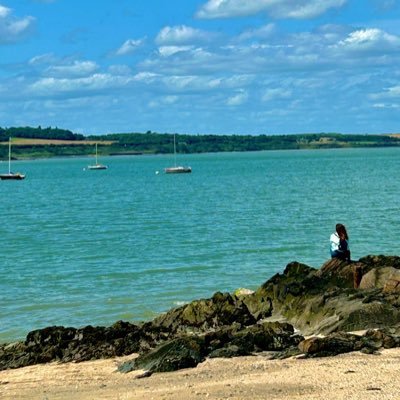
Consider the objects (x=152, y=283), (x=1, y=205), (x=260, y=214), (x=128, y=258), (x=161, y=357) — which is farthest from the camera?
(x=1, y=205)

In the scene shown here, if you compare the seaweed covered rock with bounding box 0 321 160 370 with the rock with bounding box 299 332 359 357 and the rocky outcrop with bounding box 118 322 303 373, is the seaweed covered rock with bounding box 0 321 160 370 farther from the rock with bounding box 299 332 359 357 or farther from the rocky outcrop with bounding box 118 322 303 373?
the rock with bounding box 299 332 359 357

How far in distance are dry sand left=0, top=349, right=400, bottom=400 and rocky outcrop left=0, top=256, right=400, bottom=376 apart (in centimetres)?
47

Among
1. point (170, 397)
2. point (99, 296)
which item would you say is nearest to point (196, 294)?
point (99, 296)

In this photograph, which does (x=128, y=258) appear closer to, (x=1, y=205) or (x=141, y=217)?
(x=141, y=217)

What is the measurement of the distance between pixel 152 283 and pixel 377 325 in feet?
41.0

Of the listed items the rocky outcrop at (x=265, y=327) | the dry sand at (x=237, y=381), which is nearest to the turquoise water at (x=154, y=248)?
the rocky outcrop at (x=265, y=327)

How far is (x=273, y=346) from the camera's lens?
15945mm

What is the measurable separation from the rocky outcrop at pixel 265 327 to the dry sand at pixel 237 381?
0.47 meters

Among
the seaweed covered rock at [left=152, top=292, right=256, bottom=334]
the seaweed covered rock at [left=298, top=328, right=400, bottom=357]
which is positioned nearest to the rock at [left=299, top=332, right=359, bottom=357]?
the seaweed covered rock at [left=298, top=328, right=400, bottom=357]

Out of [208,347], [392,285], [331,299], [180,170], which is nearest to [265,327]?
[208,347]

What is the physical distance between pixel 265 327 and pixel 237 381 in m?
3.69

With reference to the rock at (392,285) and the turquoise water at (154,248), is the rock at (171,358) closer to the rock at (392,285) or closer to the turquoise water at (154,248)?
the rock at (392,285)

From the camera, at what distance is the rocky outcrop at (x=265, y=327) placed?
1545 cm

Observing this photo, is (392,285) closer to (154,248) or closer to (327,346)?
(327,346)
